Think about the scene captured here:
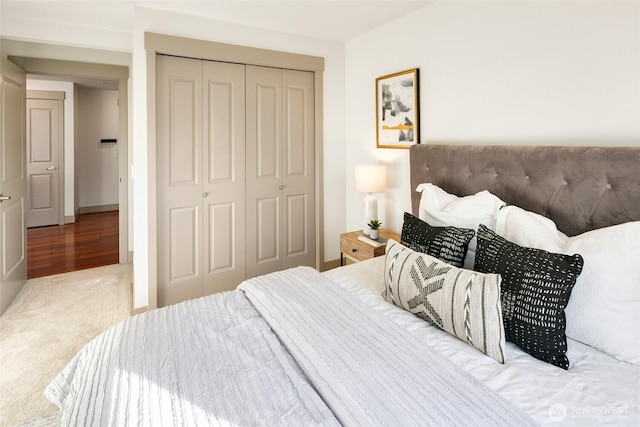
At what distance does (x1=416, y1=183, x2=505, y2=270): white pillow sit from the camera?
6.22 feet

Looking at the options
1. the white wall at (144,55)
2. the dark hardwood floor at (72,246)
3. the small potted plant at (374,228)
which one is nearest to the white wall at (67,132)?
the dark hardwood floor at (72,246)

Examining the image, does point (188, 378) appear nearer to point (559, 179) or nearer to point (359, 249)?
point (559, 179)

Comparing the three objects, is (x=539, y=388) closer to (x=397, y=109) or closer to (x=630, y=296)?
(x=630, y=296)

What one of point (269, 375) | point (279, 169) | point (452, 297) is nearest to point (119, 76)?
point (279, 169)

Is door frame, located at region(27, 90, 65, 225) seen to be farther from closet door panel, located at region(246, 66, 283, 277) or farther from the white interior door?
closet door panel, located at region(246, 66, 283, 277)

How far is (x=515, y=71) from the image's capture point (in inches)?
84.7

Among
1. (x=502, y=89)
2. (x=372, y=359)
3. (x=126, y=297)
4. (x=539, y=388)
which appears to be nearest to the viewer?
(x=539, y=388)

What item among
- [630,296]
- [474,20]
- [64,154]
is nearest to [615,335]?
[630,296]

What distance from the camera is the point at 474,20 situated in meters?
2.36

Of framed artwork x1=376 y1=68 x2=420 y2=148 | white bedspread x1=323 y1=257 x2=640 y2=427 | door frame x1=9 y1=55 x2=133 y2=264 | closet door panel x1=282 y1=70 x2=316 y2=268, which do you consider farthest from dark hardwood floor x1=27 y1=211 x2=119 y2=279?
white bedspread x1=323 y1=257 x2=640 y2=427

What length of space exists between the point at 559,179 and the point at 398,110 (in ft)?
4.94

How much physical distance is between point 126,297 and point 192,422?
9.15ft

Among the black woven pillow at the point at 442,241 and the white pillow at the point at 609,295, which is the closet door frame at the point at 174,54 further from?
the white pillow at the point at 609,295

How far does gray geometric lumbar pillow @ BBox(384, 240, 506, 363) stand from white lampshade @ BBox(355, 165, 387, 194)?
54.4 inches
